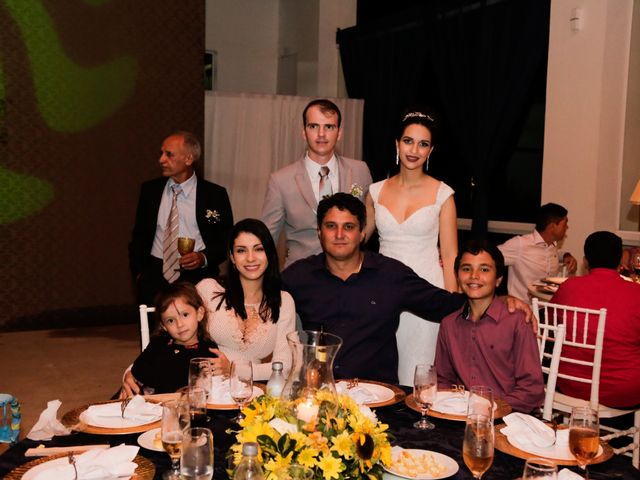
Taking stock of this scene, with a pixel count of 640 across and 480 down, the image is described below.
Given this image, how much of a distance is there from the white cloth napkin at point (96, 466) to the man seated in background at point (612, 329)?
241cm

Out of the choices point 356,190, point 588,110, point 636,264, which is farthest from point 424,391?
point 588,110

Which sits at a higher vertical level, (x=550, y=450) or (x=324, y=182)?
(x=324, y=182)

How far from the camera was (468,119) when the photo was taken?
6.68 m

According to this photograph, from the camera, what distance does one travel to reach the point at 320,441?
1.32m

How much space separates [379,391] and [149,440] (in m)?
0.73

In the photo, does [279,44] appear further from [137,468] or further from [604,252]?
[137,468]

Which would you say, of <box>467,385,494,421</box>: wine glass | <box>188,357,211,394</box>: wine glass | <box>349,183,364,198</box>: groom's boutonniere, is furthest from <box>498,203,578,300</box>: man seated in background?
<box>188,357,211,394</box>: wine glass

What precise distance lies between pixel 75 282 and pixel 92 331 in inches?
20.1

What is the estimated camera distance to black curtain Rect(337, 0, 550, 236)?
6.09m

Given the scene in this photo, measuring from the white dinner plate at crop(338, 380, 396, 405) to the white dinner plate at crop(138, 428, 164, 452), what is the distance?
0.62 meters

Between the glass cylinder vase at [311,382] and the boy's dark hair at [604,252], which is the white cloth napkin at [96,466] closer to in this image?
the glass cylinder vase at [311,382]

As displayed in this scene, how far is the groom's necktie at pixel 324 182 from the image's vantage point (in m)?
3.46

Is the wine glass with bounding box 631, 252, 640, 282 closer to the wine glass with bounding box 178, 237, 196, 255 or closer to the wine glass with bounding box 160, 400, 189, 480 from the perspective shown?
the wine glass with bounding box 178, 237, 196, 255

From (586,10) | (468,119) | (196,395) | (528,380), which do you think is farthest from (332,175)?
(468,119)
